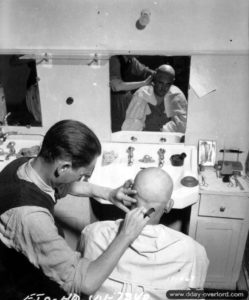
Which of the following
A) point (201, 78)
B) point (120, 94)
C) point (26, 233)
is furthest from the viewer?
point (120, 94)

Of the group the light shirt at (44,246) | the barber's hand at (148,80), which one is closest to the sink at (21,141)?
the barber's hand at (148,80)

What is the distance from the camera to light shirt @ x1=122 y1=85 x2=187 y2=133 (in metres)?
2.46

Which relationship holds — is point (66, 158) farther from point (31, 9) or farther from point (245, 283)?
point (245, 283)

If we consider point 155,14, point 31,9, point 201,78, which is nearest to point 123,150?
point 201,78

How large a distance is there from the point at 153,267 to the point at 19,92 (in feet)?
6.23

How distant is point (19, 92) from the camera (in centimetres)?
263

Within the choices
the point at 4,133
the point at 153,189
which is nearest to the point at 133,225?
the point at 153,189

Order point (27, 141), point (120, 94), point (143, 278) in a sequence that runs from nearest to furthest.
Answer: point (143, 278) < point (120, 94) < point (27, 141)

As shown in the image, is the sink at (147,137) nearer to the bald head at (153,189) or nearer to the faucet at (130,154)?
the faucet at (130,154)

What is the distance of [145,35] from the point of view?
7.38 ft

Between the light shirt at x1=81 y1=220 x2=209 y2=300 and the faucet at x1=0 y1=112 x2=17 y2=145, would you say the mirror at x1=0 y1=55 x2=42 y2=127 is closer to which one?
the faucet at x1=0 y1=112 x2=17 y2=145

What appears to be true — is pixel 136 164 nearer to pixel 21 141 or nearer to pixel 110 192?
pixel 110 192

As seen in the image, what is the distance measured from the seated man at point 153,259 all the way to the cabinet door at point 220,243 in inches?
27.2

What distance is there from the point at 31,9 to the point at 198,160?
181 cm
